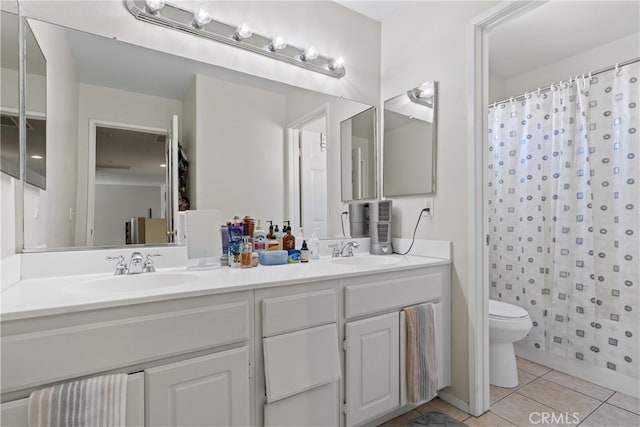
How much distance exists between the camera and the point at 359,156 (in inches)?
89.7

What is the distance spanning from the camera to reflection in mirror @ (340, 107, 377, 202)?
7.23ft

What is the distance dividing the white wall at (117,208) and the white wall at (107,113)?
55 millimetres

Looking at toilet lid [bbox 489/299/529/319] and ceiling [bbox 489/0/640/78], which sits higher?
ceiling [bbox 489/0/640/78]

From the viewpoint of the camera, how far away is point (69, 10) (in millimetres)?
1350

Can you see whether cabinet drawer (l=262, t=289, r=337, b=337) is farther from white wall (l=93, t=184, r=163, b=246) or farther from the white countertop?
white wall (l=93, t=184, r=163, b=246)

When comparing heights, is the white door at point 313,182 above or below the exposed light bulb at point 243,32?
below

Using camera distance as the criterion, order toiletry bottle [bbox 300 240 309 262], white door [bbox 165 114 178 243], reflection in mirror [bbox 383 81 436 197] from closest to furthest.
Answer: white door [bbox 165 114 178 243], toiletry bottle [bbox 300 240 309 262], reflection in mirror [bbox 383 81 436 197]

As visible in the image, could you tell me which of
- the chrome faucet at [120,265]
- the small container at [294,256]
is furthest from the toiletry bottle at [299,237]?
the chrome faucet at [120,265]

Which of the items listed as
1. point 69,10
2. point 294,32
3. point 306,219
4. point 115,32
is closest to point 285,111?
point 294,32

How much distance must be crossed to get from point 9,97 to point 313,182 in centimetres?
144

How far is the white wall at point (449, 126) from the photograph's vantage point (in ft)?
5.80

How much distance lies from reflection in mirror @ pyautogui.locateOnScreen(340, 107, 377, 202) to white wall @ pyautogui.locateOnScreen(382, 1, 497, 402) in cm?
31

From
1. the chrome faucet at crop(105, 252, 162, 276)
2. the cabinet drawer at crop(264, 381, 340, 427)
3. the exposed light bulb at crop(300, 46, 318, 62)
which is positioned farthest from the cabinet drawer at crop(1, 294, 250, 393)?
the exposed light bulb at crop(300, 46, 318, 62)

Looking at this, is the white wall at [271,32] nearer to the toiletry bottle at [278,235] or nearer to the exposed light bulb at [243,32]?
the exposed light bulb at [243,32]
